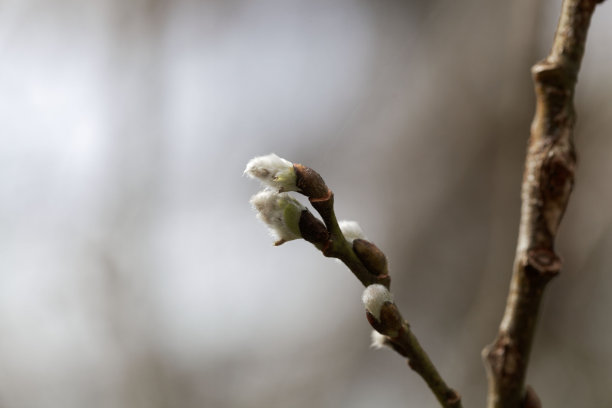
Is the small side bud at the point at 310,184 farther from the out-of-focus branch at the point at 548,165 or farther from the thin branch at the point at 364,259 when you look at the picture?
the out-of-focus branch at the point at 548,165

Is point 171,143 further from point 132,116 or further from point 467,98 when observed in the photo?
point 467,98

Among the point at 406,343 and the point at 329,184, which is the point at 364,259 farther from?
the point at 329,184

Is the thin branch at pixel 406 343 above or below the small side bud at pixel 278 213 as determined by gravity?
below

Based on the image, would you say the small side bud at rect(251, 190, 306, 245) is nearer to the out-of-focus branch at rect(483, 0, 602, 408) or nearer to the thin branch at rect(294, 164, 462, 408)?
the thin branch at rect(294, 164, 462, 408)

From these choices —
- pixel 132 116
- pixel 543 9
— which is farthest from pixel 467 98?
pixel 132 116

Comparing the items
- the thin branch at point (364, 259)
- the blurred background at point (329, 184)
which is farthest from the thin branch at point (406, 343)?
the blurred background at point (329, 184)

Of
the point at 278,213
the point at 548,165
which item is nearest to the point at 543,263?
the point at 548,165
